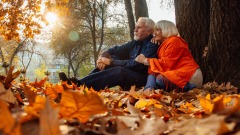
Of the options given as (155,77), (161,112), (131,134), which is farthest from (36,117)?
(155,77)

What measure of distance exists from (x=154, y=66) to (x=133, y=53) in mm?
898

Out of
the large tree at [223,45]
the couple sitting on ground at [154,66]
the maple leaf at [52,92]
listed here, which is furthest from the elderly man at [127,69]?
the maple leaf at [52,92]

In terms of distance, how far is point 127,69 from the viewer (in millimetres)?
4379

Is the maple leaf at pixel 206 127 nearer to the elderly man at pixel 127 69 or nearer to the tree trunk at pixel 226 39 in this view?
the elderly man at pixel 127 69

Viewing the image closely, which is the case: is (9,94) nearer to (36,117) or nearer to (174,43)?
(36,117)

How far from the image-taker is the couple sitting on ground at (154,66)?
13.1 feet

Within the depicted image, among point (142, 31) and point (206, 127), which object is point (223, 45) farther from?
point (206, 127)

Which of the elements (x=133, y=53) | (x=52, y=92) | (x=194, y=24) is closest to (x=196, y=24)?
(x=194, y=24)

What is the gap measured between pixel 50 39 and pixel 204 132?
4117 cm

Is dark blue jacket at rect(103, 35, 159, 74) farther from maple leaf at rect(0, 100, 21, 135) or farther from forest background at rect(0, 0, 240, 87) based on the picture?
maple leaf at rect(0, 100, 21, 135)

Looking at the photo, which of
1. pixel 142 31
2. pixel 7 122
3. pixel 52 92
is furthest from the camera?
pixel 142 31

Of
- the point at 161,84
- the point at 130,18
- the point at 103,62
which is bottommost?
the point at 161,84

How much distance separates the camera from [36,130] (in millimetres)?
639

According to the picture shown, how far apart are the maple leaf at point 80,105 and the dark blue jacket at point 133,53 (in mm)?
3664
